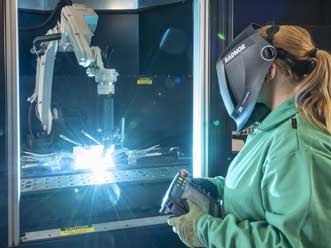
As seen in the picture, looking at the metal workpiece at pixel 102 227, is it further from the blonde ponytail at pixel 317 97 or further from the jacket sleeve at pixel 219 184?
the blonde ponytail at pixel 317 97

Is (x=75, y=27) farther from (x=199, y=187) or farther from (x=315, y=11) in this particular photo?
(x=315, y=11)

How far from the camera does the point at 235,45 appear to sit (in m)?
1.10

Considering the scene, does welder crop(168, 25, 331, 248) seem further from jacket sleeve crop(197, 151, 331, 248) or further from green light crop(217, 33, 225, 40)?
green light crop(217, 33, 225, 40)

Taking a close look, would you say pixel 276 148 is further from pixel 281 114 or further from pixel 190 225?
pixel 190 225

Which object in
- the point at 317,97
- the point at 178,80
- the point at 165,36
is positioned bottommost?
the point at 317,97

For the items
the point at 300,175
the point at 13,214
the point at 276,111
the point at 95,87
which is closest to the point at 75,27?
the point at 95,87

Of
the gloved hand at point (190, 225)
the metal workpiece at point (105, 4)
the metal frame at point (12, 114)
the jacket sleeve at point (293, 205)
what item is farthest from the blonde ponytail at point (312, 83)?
the metal workpiece at point (105, 4)

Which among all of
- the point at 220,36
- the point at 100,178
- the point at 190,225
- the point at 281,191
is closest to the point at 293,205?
the point at 281,191

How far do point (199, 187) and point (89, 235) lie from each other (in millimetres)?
554

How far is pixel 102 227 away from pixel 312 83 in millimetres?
1047

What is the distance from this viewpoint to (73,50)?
1.79m

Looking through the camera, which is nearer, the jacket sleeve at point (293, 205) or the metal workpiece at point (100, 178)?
the jacket sleeve at point (293, 205)

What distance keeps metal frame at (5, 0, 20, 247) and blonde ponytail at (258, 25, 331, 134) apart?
0.91 metres

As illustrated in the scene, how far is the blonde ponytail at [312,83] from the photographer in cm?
94
